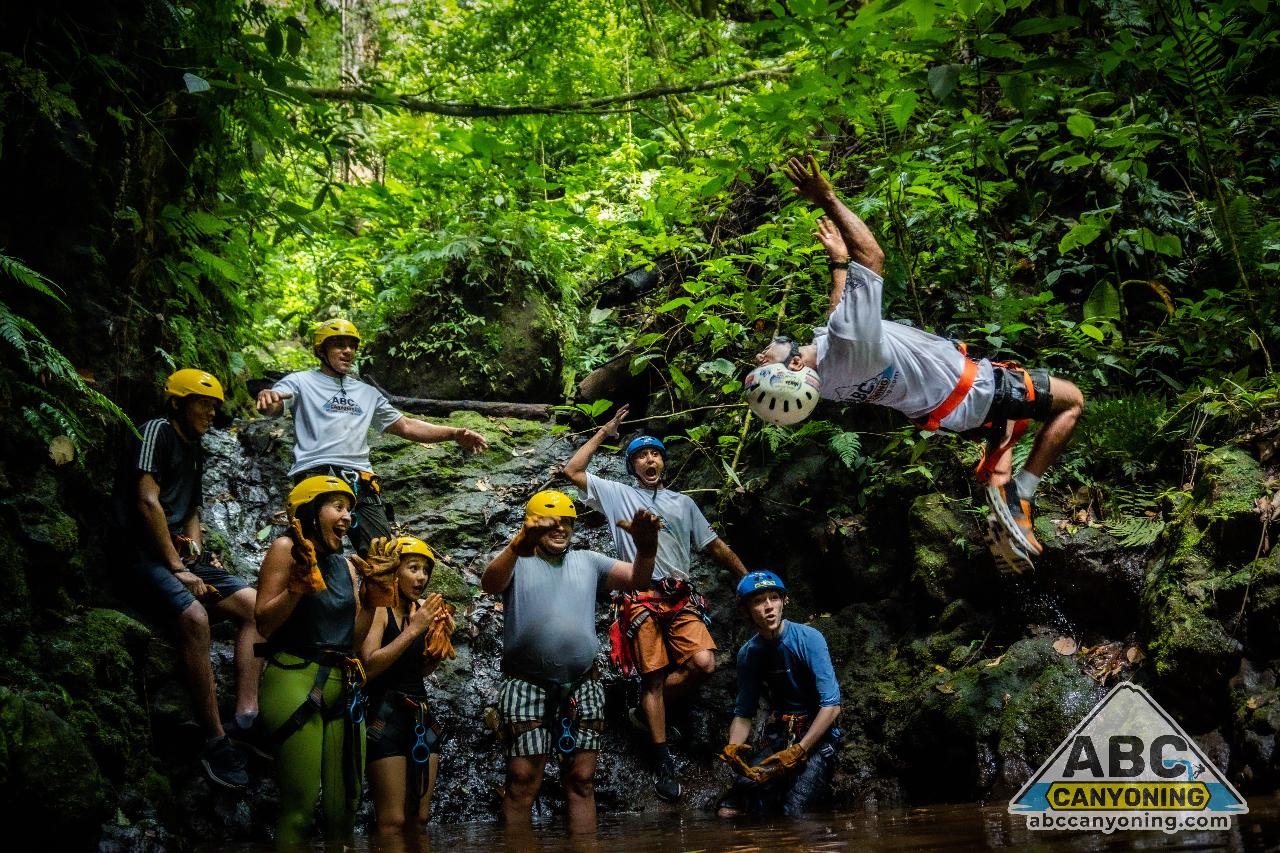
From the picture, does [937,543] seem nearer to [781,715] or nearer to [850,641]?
[850,641]

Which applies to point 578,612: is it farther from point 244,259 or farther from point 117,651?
point 244,259

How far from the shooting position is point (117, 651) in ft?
17.5

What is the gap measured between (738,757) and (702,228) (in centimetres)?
670

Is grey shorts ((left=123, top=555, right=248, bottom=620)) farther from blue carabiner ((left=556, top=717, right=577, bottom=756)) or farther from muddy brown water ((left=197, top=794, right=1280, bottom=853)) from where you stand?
blue carabiner ((left=556, top=717, right=577, bottom=756))

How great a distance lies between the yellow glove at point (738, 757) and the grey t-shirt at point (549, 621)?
131cm

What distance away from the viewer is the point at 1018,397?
5.42 metres

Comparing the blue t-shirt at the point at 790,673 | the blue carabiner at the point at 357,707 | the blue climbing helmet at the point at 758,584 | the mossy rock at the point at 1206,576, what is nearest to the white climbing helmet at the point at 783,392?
the blue climbing helmet at the point at 758,584

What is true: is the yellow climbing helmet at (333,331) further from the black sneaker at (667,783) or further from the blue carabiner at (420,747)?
the black sneaker at (667,783)

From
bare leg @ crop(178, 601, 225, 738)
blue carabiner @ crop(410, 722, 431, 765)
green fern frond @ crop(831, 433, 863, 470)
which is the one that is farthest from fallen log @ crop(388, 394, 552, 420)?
blue carabiner @ crop(410, 722, 431, 765)

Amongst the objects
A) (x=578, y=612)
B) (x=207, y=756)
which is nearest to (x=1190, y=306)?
(x=578, y=612)

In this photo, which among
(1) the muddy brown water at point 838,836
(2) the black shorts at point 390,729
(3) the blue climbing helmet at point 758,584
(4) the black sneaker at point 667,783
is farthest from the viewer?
(4) the black sneaker at point 667,783

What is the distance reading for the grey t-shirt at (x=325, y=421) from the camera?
6.79m

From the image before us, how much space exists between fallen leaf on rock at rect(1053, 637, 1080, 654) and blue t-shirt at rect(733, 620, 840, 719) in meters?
1.58

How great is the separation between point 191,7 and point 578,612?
5.27m
